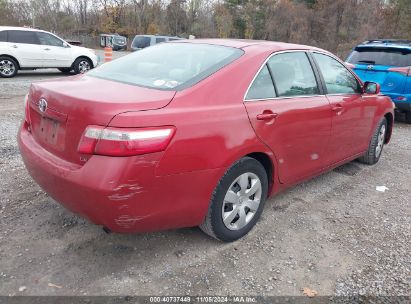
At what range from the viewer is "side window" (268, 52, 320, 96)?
11.1ft

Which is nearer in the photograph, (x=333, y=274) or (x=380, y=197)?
(x=333, y=274)

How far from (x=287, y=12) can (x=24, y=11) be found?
1218 inches

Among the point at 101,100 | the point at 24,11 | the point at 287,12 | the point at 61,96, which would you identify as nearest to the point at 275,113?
the point at 101,100

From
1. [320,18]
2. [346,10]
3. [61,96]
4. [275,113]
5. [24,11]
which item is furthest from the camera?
[24,11]

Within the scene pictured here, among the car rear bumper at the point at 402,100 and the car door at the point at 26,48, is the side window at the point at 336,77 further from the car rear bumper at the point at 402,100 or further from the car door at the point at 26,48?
the car door at the point at 26,48

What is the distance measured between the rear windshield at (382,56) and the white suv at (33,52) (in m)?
10.0

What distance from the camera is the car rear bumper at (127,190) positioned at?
2305 mm

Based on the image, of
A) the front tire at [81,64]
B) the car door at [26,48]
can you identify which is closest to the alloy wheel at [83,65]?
the front tire at [81,64]

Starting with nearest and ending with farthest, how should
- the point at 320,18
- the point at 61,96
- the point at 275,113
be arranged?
the point at 61,96 → the point at 275,113 → the point at 320,18

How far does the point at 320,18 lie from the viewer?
35.6 m

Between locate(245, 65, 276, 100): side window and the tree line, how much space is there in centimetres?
2792

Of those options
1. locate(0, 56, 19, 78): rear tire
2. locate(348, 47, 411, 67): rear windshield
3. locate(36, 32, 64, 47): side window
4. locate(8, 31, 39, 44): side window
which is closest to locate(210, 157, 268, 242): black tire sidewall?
locate(348, 47, 411, 67): rear windshield

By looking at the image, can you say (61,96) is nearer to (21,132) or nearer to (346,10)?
(21,132)

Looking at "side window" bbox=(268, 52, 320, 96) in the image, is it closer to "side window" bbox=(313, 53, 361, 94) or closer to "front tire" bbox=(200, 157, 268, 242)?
"side window" bbox=(313, 53, 361, 94)
